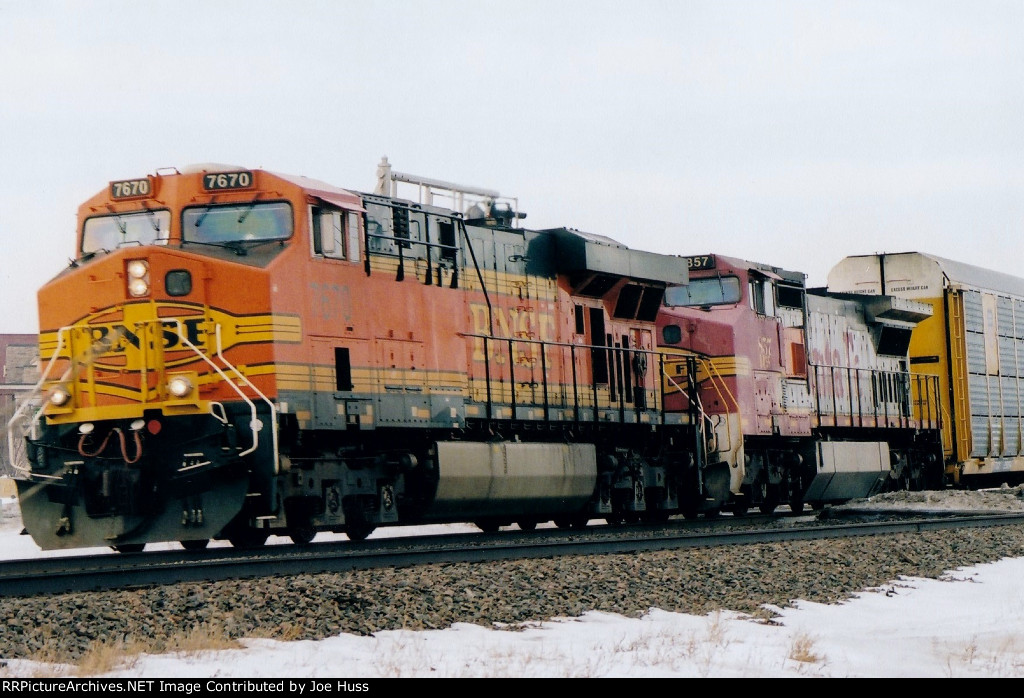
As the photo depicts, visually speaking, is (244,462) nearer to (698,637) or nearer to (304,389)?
(304,389)

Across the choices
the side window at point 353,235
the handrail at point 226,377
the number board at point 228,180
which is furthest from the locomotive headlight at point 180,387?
the side window at point 353,235

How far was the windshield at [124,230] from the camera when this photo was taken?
46.9 ft

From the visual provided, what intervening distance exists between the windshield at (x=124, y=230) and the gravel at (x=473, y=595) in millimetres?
4910

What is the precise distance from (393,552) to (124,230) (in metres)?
4.63

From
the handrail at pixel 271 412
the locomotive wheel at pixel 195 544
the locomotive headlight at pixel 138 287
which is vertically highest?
the locomotive headlight at pixel 138 287

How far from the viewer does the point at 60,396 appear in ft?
45.4

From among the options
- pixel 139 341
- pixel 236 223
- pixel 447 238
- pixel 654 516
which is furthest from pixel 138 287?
pixel 654 516

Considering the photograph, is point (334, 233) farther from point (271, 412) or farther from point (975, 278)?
point (975, 278)

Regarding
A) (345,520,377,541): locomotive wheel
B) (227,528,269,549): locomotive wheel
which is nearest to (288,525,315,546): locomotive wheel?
(227,528,269,549): locomotive wheel

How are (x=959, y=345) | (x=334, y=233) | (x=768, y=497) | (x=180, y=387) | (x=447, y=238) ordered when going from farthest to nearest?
(x=959, y=345)
(x=768, y=497)
(x=447, y=238)
(x=334, y=233)
(x=180, y=387)

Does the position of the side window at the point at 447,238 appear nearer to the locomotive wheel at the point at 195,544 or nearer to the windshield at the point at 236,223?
the windshield at the point at 236,223

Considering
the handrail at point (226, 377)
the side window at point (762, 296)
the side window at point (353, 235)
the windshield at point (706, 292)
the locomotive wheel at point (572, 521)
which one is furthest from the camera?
the side window at point (762, 296)

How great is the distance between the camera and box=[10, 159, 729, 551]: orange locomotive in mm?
13531

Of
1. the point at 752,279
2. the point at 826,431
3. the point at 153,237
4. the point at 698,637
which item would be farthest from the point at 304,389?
the point at 826,431
